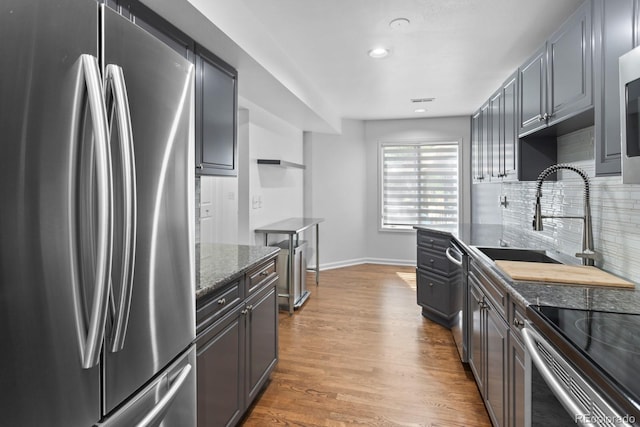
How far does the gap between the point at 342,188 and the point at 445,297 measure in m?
3.07

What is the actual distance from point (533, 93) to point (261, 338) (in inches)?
95.0

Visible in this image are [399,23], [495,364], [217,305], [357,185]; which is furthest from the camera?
[357,185]

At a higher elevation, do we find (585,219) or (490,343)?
(585,219)

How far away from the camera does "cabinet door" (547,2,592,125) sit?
1672 mm

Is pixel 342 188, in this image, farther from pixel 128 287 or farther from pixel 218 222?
pixel 128 287

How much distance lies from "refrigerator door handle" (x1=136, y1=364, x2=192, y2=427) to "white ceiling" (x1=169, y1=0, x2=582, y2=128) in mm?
1671

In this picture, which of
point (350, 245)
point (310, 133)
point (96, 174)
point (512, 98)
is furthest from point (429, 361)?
point (310, 133)

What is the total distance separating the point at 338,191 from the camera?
5906mm

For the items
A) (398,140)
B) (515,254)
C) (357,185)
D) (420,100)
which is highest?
(420,100)

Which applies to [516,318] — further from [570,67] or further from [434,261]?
[434,261]

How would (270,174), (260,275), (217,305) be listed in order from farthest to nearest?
(270,174) < (260,275) < (217,305)

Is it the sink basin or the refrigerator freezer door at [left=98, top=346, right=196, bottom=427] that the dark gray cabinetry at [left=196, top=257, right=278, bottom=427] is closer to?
the refrigerator freezer door at [left=98, top=346, right=196, bottom=427]

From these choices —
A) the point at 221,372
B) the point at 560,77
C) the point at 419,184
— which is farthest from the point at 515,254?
the point at 419,184

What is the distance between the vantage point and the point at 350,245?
607 centimetres
